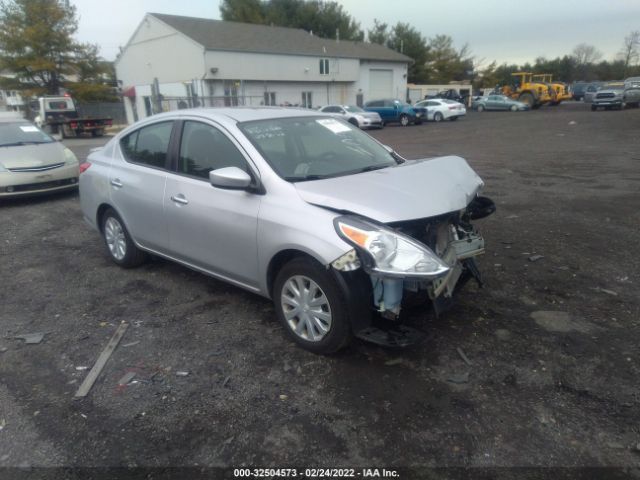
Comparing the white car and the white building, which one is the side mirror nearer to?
the white building

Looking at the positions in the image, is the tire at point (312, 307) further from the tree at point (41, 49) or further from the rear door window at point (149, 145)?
the tree at point (41, 49)

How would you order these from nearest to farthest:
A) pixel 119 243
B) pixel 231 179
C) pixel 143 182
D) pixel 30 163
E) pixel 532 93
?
pixel 231 179 < pixel 143 182 < pixel 119 243 < pixel 30 163 < pixel 532 93

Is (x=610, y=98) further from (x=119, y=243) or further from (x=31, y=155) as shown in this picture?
(x=119, y=243)

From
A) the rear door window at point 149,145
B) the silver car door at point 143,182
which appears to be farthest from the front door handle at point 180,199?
the rear door window at point 149,145

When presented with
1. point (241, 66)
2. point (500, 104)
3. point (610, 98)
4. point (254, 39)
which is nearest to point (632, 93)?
point (610, 98)

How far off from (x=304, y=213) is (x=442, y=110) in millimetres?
29045

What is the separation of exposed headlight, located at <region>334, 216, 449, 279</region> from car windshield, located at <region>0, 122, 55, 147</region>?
8.66 metres

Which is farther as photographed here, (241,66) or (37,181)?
(241,66)

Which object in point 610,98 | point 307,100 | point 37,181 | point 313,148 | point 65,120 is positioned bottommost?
point 37,181

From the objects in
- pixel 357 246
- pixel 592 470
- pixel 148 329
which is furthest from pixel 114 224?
pixel 592 470

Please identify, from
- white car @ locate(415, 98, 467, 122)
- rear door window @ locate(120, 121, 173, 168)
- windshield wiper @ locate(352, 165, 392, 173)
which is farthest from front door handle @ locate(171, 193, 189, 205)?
white car @ locate(415, 98, 467, 122)

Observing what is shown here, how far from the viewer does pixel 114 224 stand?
5.19 m

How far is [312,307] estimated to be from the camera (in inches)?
129

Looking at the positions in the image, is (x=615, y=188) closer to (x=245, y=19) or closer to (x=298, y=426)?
(x=298, y=426)
